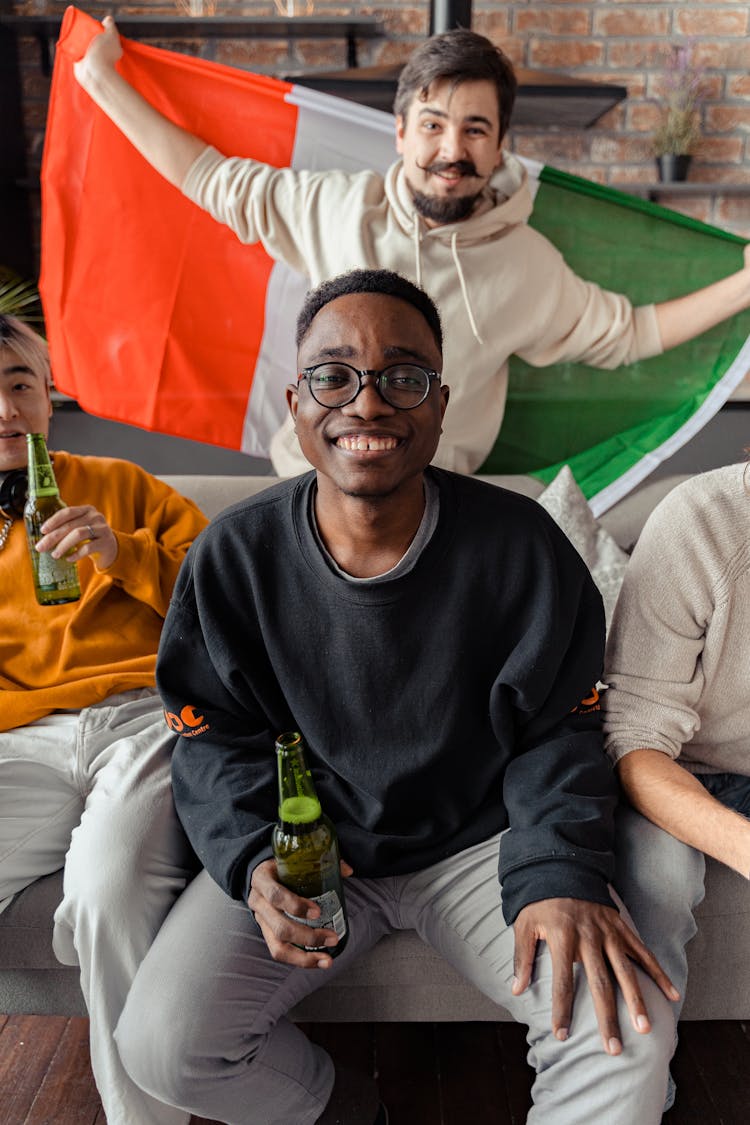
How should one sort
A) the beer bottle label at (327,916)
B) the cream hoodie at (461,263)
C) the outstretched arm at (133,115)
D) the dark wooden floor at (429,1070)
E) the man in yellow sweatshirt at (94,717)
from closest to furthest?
the beer bottle label at (327,916) → the man in yellow sweatshirt at (94,717) → the dark wooden floor at (429,1070) → the cream hoodie at (461,263) → the outstretched arm at (133,115)

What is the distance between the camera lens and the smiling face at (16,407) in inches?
58.7

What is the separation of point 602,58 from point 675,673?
2.74m

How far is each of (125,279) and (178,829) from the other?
145 cm

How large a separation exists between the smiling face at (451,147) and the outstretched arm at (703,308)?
551 mm

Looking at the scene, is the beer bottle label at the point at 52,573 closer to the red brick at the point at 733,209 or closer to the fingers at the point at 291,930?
the fingers at the point at 291,930

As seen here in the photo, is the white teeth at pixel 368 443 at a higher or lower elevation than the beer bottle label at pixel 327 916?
higher

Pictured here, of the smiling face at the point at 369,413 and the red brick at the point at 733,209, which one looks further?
the red brick at the point at 733,209

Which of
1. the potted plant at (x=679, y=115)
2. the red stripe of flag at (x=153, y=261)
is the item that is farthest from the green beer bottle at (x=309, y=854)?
the potted plant at (x=679, y=115)

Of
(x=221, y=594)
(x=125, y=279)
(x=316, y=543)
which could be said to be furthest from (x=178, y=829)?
(x=125, y=279)

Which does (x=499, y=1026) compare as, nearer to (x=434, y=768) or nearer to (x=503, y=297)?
(x=434, y=768)

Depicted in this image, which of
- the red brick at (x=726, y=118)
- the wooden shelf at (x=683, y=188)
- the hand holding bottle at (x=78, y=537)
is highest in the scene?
the red brick at (x=726, y=118)

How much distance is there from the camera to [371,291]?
1118 mm

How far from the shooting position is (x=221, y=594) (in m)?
1.18

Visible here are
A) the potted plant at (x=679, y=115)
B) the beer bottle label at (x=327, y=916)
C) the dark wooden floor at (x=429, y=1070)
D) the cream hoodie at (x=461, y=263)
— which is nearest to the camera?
the beer bottle label at (x=327, y=916)
